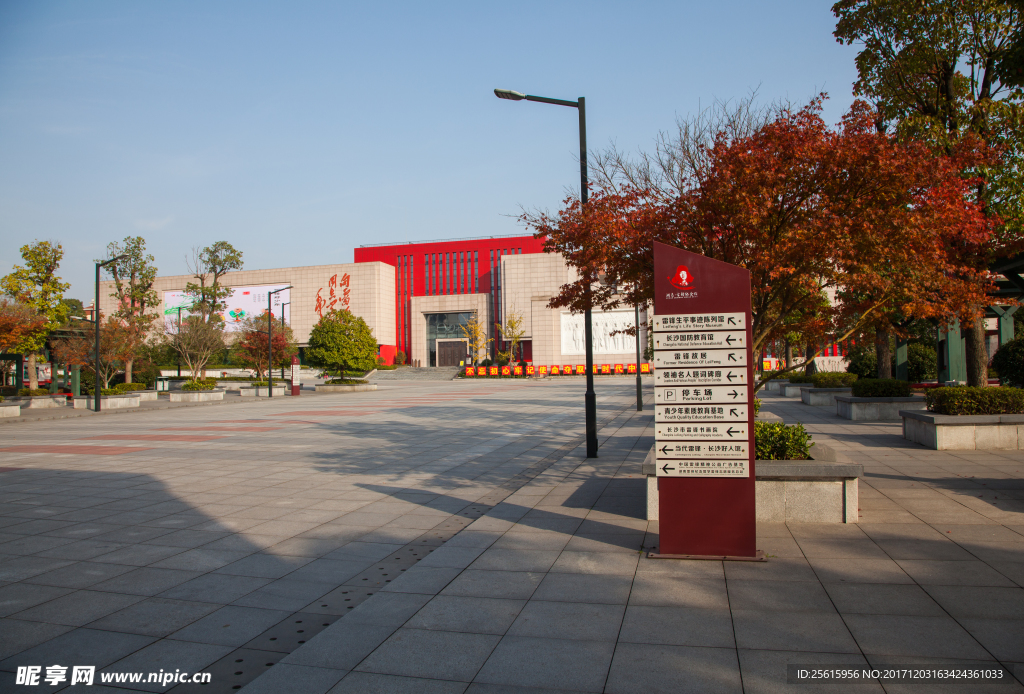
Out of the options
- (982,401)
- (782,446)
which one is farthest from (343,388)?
(782,446)

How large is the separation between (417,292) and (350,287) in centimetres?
949

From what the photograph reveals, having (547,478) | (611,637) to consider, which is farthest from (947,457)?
(611,637)

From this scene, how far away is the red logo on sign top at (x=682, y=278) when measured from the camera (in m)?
5.59

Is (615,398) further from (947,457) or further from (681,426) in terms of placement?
(681,426)

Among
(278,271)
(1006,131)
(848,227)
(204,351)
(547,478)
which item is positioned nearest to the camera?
(848,227)

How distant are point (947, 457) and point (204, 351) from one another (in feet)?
125

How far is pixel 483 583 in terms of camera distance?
512 cm

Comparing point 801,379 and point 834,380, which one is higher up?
point 834,380

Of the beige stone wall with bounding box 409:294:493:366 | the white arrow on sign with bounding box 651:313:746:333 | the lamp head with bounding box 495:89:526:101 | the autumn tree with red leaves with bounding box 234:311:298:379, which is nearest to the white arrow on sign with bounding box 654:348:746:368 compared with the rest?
the white arrow on sign with bounding box 651:313:746:333

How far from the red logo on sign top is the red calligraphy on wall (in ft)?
248

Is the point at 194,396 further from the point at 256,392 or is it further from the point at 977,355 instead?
the point at 977,355

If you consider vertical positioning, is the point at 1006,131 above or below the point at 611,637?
above

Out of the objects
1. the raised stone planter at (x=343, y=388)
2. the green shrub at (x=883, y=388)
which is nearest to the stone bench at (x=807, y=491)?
the green shrub at (x=883, y=388)

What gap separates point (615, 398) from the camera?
2902 cm
